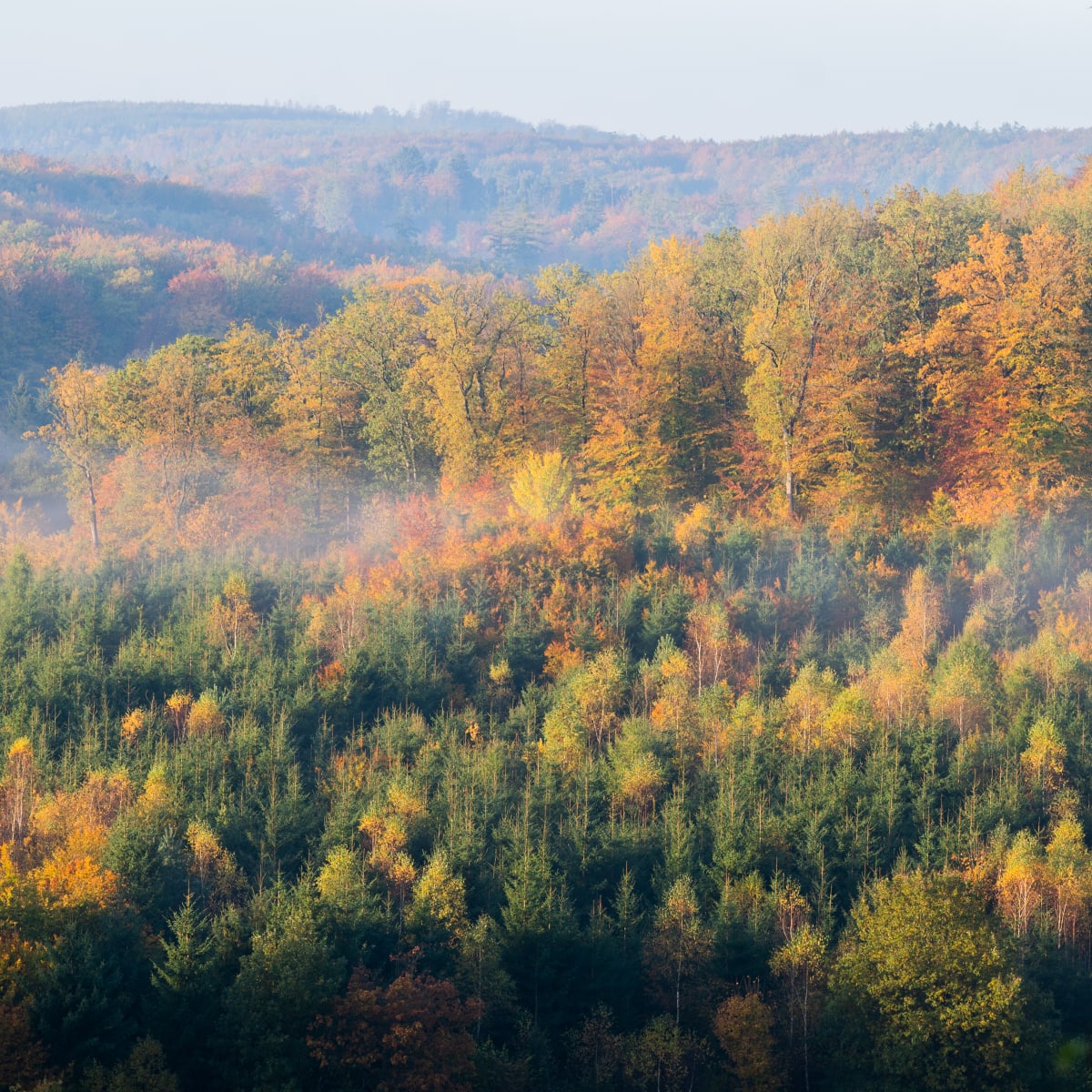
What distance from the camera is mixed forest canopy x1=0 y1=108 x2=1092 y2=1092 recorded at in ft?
124

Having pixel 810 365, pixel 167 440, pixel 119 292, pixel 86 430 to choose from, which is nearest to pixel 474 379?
pixel 167 440

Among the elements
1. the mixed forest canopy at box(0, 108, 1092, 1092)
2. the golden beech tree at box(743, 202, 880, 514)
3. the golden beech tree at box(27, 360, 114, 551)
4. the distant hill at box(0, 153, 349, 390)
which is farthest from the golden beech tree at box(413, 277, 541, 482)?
the distant hill at box(0, 153, 349, 390)

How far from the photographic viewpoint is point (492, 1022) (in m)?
39.2

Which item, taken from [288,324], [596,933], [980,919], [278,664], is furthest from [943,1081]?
[288,324]

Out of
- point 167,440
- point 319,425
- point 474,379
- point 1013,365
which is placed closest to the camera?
point 1013,365

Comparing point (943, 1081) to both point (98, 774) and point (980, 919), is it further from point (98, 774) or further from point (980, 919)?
point (98, 774)

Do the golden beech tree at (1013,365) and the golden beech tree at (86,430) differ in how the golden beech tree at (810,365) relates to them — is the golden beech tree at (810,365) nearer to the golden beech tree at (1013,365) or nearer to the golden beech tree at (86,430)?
the golden beech tree at (1013,365)

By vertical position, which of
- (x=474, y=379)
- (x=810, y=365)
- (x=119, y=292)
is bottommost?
(x=119, y=292)

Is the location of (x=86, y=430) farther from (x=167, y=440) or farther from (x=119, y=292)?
(x=119, y=292)

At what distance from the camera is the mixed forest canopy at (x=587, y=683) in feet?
124

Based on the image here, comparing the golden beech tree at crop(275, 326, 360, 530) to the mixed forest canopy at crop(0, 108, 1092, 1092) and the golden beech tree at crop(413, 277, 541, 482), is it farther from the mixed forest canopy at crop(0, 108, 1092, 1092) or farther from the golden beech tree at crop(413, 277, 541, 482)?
the golden beech tree at crop(413, 277, 541, 482)

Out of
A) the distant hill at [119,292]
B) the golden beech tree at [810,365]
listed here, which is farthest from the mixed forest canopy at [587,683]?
the distant hill at [119,292]

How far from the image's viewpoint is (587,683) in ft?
185

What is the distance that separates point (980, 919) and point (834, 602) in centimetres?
2481
